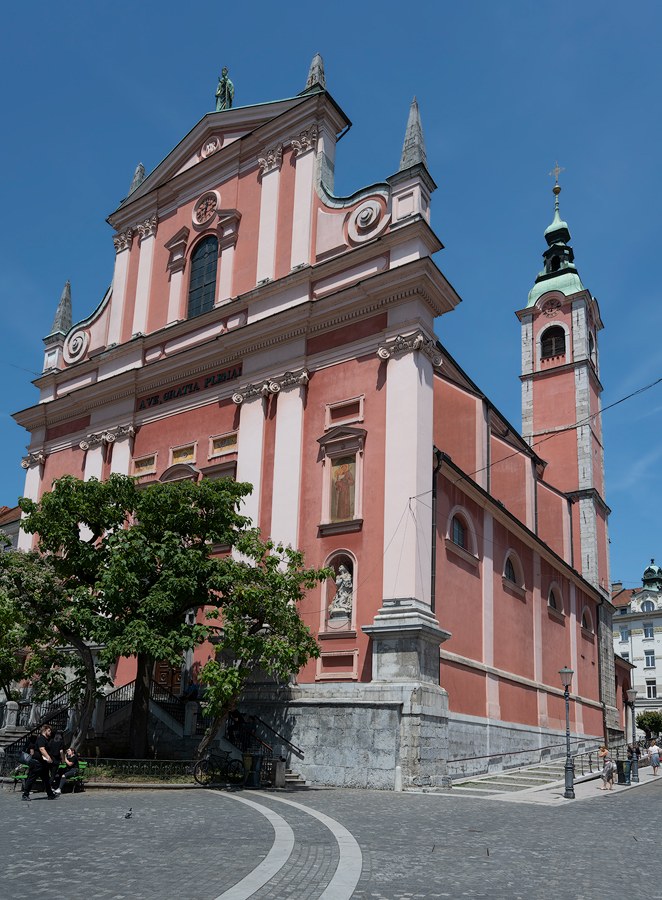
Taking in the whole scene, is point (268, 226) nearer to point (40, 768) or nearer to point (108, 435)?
point (108, 435)

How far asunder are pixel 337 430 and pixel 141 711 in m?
7.98

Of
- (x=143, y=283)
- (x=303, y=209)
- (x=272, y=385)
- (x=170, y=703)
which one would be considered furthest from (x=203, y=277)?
(x=170, y=703)

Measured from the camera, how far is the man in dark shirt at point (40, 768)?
12.1m

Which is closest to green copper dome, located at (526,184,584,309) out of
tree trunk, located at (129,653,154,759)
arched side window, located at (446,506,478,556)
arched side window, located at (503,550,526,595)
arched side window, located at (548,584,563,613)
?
arched side window, located at (548,584,563,613)

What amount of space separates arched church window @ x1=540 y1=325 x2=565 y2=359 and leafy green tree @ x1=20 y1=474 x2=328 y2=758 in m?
25.9

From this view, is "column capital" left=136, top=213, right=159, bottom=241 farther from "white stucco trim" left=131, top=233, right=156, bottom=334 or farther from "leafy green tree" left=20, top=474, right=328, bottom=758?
"leafy green tree" left=20, top=474, right=328, bottom=758

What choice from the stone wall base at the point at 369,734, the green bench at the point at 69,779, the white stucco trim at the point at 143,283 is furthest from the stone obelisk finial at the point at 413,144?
the green bench at the point at 69,779

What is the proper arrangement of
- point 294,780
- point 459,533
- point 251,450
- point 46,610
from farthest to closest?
point 251,450, point 459,533, point 46,610, point 294,780

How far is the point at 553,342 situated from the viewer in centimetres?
3972

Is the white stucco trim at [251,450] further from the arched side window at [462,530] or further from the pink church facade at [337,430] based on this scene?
the arched side window at [462,530]

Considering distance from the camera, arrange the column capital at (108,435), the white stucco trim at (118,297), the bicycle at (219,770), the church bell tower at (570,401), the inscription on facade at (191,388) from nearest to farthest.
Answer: the bicycle at (219,770), the inscription on facade at (191,388), the column capital at (108,435), the white stucco trim at (118,297), the church bell tower at (570,401)

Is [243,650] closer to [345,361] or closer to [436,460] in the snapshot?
[436,460]

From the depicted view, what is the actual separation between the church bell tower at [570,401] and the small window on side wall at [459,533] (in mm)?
15749

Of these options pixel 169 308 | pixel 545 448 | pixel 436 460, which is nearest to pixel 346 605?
pixel 436 460
